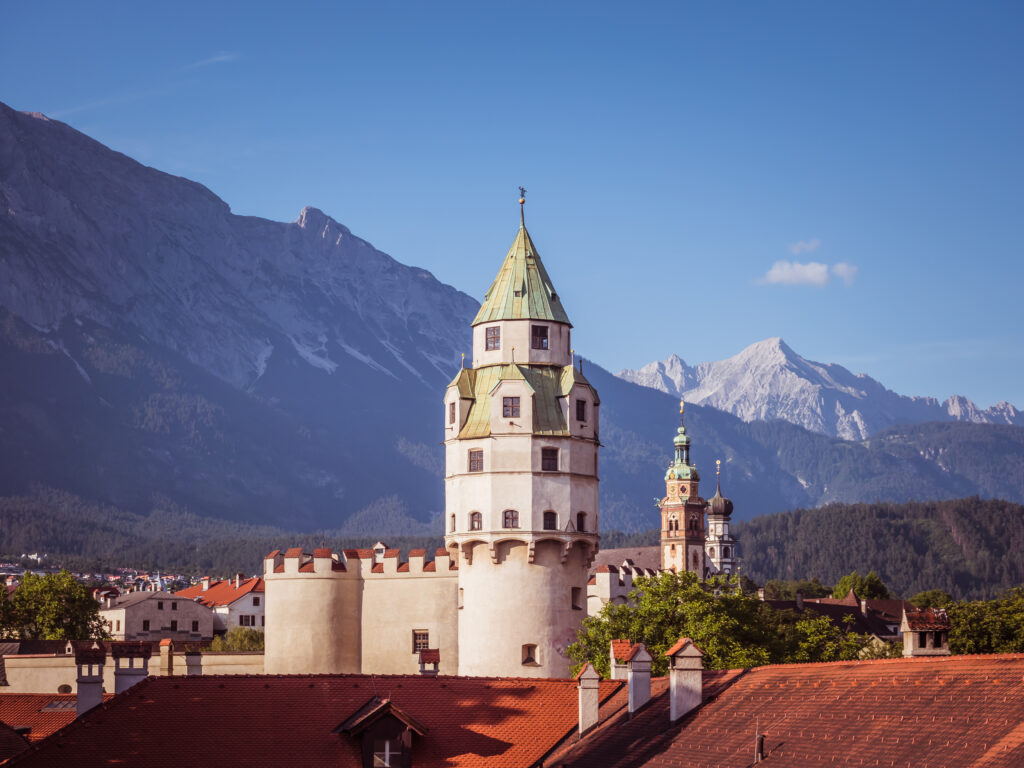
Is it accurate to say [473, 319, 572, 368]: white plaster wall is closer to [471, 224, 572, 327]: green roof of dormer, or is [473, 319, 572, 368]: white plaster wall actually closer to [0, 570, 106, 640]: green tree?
[471, 224, 572, 327]: green roof of dormer

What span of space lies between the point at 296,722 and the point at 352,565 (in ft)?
122

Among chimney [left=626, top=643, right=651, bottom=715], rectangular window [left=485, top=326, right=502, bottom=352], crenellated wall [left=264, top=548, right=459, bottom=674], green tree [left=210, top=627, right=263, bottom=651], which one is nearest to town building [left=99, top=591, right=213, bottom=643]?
green tree [left=210, top=627, right=263, bottom=651]

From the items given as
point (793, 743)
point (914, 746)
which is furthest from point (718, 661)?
point (914, 746)

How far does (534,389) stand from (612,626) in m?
12.1

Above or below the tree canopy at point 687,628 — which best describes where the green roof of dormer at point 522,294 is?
above

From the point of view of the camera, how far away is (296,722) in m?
50.4

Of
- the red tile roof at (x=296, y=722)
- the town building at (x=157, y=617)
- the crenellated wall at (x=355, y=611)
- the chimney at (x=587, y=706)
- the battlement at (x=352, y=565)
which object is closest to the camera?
the red tile roof at (x=296, y=722)

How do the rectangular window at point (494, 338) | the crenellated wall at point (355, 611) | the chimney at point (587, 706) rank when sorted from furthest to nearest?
the crenellated wall at point (355, 611) → the rectangular window at point (494, 338) → the chimney at point (587, 706)

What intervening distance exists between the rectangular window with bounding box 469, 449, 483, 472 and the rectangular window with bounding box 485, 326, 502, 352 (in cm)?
508

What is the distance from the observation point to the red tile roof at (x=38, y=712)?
6519 centimetres

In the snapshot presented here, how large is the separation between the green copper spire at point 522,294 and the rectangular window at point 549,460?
21.0 feet

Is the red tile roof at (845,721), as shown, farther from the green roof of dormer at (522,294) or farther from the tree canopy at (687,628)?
the green roof of dormer at (522,294)

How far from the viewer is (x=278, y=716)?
166 ft

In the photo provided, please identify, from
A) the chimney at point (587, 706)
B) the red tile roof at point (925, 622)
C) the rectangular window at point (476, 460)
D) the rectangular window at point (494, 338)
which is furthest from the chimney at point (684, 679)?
the rectangular window at point (494, 338)
